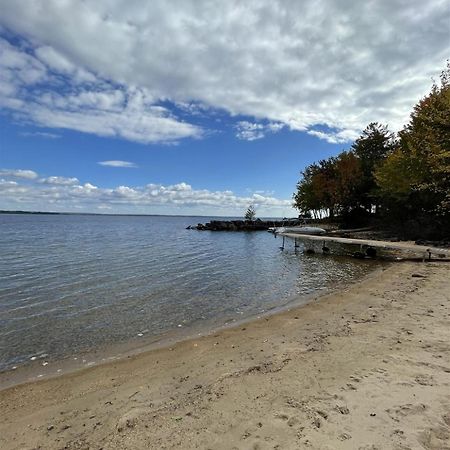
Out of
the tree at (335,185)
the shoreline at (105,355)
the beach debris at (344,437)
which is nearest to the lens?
the beach debris at (344,437)

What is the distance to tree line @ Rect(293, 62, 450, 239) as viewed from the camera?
24.1 m

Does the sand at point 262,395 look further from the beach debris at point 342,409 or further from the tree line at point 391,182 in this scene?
the tree line at point 391,182

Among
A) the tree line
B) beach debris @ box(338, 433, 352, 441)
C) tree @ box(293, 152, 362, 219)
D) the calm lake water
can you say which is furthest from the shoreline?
tree @ box(293, 152, 362, 219)

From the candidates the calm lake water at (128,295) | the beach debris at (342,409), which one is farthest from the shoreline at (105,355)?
the beach debris at (342,409)

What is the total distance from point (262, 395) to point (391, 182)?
39640 mm

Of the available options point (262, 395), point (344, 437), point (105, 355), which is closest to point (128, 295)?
point (105, 355)

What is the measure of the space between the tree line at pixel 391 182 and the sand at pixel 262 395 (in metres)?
10.2

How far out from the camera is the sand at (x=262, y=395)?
13.8ft

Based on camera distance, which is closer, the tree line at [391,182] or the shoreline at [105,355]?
the shoreline at [105,355]

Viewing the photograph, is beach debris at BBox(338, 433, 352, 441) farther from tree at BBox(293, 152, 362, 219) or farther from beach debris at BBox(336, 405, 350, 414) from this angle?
tree at BBox(293, 152, 362, 219)

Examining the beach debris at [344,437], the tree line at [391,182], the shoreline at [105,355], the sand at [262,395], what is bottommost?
the shoreline at [105,355]

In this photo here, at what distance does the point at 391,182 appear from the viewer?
39.5 m

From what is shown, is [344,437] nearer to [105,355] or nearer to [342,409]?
[342,409]

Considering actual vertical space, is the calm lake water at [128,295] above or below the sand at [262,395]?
below
